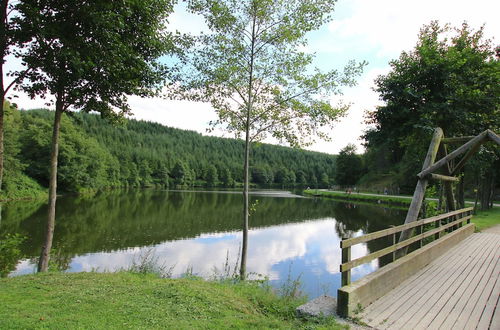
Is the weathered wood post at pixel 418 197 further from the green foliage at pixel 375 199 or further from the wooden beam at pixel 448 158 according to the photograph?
the green foliage at pixel 375 199

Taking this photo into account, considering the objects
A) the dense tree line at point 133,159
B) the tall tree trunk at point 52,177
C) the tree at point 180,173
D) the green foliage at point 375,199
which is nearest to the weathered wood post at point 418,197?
the dense tree line at point 133,159

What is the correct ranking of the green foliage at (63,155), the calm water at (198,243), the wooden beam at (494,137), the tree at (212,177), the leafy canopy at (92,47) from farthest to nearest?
the tree at (212,177), the green foliage at (63,155), the calm water at (198,243), the wooden beam at (494,137), the leafy canopy at (92,47)

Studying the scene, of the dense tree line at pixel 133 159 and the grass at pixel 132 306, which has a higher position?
the dense tree line at pixel 133 159

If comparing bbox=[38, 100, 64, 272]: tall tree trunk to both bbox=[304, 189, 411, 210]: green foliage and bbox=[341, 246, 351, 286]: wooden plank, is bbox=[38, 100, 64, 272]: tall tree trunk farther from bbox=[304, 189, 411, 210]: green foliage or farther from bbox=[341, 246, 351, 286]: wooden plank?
bbox=[304, 189, 411, 210]: green foliage

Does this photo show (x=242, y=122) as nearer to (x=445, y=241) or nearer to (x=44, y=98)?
(x=44, y=98)

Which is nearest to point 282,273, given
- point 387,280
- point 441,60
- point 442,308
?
point 387,280

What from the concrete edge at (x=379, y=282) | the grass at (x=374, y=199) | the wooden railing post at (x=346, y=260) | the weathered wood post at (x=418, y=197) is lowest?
the grass at (x=374, y=199)

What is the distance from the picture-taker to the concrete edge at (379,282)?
490 centimetres

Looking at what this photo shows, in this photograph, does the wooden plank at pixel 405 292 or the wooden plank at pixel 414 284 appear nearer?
the wooden plank at pixel 405 292

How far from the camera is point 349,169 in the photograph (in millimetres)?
77938

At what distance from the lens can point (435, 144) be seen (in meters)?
9.57

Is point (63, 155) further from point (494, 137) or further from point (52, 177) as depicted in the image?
point (494, 137)

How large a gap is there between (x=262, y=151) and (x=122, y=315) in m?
159

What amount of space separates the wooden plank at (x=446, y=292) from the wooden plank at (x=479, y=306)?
0.34 meters
